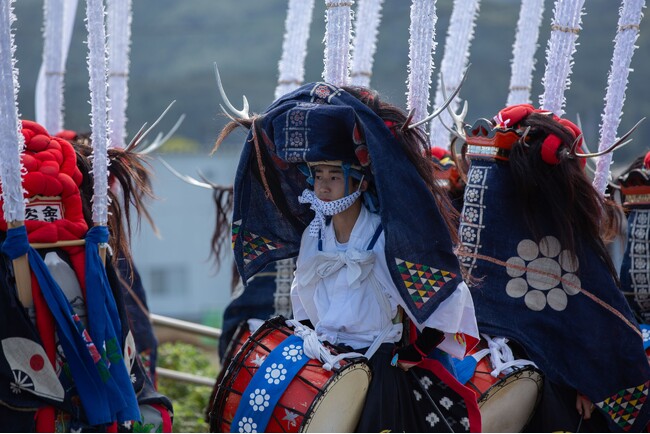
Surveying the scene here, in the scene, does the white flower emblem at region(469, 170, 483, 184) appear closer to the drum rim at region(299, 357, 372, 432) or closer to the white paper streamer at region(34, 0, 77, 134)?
the drum rim at region(299, 357, 372, 432)

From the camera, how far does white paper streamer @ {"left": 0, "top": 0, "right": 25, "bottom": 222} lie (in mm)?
3729

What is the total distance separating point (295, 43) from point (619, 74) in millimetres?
2256

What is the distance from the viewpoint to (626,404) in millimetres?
4941

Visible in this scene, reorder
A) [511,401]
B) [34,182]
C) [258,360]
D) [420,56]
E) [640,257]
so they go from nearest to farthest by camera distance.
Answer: [34,182] → [258,360] → [420,56] → [511,401] → [640,257]

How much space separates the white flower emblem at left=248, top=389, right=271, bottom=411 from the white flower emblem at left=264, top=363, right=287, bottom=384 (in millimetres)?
56

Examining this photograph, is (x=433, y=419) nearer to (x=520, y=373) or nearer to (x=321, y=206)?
(x=520, y=373)

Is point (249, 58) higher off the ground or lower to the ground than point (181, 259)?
higher

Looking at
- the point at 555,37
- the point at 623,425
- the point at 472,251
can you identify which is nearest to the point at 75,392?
the point at 472,251

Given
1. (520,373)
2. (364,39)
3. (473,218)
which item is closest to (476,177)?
(473,218)

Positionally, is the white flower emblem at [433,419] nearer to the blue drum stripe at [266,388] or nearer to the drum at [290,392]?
the drum at [290,392]

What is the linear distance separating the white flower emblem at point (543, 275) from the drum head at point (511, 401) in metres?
0.36

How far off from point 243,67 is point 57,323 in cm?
2441

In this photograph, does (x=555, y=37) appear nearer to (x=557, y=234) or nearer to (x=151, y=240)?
(x=557, y=234)

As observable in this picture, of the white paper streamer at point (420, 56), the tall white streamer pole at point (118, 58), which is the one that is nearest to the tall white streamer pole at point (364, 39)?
the tall white streamer pole at point (118, 58)
